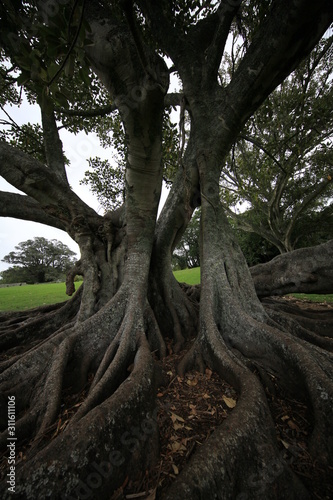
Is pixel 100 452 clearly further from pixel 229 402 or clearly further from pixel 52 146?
pixel 52 146

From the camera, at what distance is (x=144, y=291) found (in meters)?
3.04

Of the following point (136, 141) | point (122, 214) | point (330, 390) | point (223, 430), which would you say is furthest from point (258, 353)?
point (122, 214)

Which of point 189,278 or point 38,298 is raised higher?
point 189,278

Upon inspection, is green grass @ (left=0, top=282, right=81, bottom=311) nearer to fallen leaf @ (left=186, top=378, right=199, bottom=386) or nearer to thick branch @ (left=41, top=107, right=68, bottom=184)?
thick branch @ (left=41, top=107, right=68, bottom=184)

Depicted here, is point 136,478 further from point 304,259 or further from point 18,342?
point 304,259

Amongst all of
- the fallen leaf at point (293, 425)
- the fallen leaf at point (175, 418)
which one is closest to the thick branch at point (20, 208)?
the fallen leaf at point (175, 418)

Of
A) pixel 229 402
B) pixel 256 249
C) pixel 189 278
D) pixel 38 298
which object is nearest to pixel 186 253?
pixel 256 249

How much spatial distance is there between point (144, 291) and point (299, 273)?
9.91 ft

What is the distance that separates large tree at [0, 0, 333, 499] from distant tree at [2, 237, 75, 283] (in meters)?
45.9

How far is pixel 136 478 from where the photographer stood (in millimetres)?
1296

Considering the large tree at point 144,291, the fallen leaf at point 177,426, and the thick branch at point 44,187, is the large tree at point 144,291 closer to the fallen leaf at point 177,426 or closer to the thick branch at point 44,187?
the thick branch at point 44,187

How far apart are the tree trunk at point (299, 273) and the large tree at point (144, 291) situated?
1097 millimetres

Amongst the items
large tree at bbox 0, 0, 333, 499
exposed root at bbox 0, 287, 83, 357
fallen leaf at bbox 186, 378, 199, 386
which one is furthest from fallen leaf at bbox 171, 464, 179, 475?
exposed root at bbox 0, 287, 83, 357

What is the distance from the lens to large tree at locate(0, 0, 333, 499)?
1.20 meters
